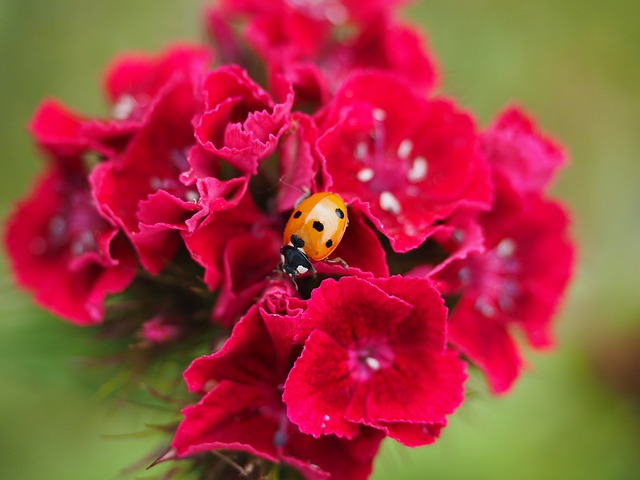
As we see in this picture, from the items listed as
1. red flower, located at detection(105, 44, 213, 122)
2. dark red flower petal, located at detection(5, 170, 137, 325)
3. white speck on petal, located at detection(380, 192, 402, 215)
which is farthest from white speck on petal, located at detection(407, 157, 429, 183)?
dark red flower petal, located at detection(5, 170, 137, 325)

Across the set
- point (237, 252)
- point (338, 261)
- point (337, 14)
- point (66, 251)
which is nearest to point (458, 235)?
point (338, 261)

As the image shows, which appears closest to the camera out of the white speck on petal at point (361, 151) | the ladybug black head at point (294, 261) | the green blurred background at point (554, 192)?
the ladybug black head at point (294, 261)

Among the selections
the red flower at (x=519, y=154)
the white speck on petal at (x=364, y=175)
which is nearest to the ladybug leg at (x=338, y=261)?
the white speck on petal at (x=364, y=175)

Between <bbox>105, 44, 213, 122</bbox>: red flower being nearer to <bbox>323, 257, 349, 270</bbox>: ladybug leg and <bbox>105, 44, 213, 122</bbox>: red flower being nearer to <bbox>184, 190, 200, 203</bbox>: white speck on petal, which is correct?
<bbox>184, 190, 200, 203</bbox>: white speck on petal

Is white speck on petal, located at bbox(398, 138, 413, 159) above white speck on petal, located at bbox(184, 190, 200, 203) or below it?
above

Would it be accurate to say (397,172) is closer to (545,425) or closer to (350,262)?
(350,262)

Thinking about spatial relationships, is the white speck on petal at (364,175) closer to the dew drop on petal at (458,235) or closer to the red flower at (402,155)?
the red flower at (402,155)
